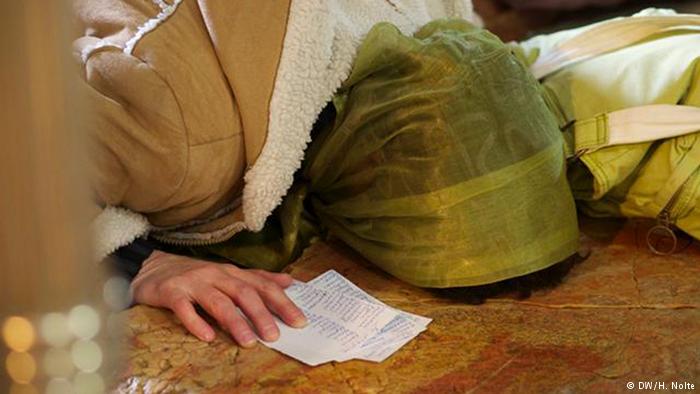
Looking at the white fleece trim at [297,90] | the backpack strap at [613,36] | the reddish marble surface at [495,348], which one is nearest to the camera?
the reddish marble surface at [495,348]

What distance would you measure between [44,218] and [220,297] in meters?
0.58

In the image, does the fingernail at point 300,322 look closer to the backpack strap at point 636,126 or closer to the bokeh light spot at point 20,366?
the backpack strap at point 636,126

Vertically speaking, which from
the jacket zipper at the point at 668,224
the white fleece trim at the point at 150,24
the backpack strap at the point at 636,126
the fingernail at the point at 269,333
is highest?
the white fleece trim at the point at 150,24

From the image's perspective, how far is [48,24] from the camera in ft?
1.23

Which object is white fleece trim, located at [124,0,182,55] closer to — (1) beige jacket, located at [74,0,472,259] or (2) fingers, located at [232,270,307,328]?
(1) beige jacket, located at [74,0,472,259]

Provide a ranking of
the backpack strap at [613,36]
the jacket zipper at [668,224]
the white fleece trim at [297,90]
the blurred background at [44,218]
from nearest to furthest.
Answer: the blurred background at [44,218] < the white fleece trim at [297,90] < the jacket zipper at [668,224] < the backpack strap at [613,36]

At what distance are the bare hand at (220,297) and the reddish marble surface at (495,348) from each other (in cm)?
2

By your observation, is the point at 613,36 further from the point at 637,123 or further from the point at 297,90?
the point at 297,90

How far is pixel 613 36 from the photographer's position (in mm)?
1304

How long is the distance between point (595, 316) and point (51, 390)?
2.37 feet

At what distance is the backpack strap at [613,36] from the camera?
1.29 m

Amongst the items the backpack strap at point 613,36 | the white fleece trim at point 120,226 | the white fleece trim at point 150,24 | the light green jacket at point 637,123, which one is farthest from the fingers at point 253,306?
the backpack strap at point 613,36

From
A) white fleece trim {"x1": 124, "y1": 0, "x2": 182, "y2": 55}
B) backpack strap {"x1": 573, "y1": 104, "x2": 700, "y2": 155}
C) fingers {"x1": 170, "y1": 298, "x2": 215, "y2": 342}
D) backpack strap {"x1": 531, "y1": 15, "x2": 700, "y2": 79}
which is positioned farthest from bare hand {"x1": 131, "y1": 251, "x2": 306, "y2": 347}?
backpack strap {"x1": 531, "y1": 15, "x2": 700, "y2": 79}

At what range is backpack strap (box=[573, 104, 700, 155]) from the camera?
3.69ft
